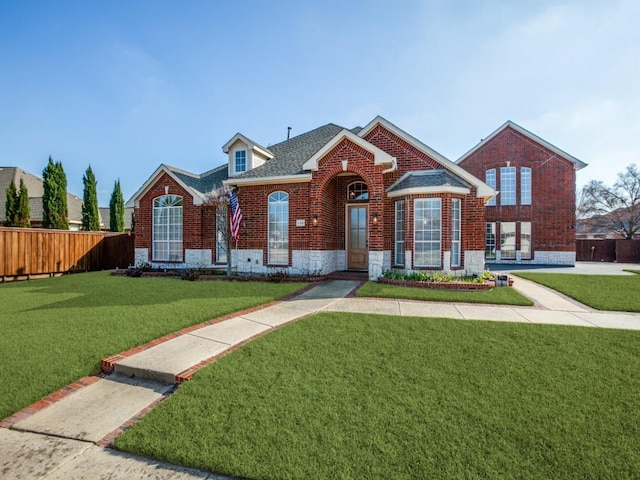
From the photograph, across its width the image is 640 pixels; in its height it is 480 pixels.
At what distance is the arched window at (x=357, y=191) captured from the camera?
41.3 ft

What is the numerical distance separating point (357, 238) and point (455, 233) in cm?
387

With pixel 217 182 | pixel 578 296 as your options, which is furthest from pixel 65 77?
pixel 578 296

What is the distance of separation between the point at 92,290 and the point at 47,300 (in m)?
1.34

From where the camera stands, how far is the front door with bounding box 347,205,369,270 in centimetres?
1275

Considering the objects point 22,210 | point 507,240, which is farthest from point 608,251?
point 22,210

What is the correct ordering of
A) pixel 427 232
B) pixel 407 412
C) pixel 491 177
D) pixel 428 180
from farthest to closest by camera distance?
pixel 491 177 < pixel 428 180 < pixel 427 232 < pixel 407 412

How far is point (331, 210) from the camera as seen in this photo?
1243cm

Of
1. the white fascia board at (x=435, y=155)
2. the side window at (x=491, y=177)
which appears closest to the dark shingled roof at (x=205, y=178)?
the white fascia board at (x=435, y=155)

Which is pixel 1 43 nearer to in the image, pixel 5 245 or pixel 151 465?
pixel 5 245

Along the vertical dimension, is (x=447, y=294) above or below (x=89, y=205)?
below

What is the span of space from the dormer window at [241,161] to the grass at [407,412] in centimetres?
1124

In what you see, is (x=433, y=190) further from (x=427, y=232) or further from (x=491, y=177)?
(x=491, y=177)

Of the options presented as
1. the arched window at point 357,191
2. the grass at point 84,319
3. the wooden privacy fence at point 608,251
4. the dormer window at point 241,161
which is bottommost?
the grass at point 84,319

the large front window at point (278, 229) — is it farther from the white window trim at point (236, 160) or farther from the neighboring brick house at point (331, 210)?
the white window trim at point (236, 160)
